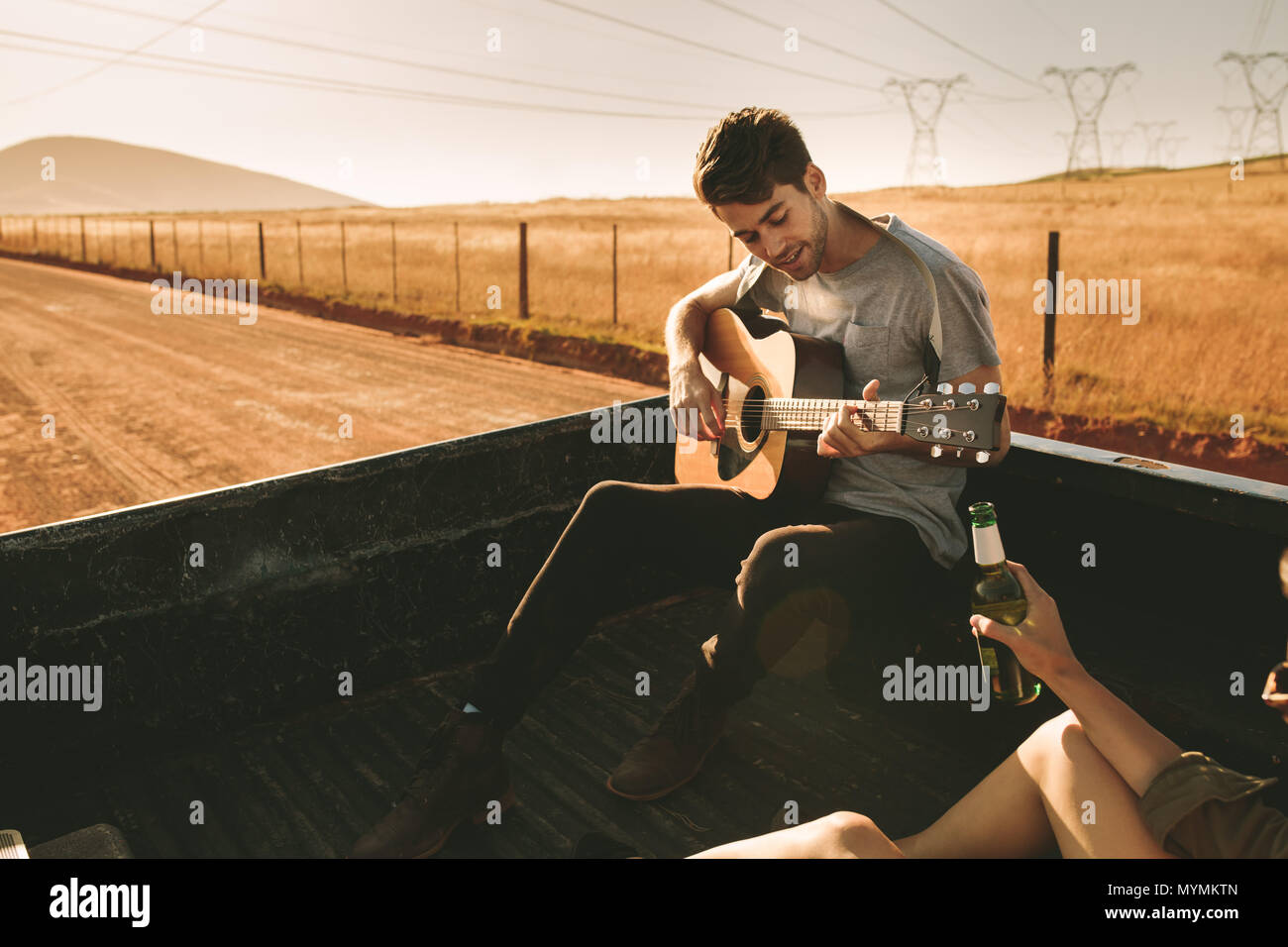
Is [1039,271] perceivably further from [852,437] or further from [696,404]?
[852,437]

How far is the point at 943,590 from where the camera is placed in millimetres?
2670

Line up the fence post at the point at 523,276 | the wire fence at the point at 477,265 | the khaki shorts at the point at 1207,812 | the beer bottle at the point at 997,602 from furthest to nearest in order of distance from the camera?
the wire fence at the point at 477,265 < the fence post at the point at 523,276 < the beer bottle at the point at 997,602 < the khaki shorts at the point at 1207,812

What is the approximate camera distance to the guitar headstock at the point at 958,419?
234 cm

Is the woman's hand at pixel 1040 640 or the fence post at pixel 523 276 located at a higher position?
the fence post at pixel 523 276

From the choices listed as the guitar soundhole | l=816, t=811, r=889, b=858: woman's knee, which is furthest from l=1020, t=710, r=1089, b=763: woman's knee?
the guitar soundhole

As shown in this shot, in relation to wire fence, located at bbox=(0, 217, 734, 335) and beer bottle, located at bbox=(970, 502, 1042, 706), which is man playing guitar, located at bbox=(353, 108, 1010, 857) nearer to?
beer bottle, located at bbox=(970, 502, 1042, 706)

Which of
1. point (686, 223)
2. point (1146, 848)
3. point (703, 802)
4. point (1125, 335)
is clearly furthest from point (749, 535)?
point (686, 223)

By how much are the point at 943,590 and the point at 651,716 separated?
0.91 m

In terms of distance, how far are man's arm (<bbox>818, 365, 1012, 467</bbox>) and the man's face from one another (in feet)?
1.66

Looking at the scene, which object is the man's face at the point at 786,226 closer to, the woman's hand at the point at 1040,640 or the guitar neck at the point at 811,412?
the guitar neck at the point at 811,412

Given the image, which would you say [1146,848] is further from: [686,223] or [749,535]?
[686,223]

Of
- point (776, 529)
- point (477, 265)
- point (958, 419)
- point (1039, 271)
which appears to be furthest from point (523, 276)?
point (958, 419)

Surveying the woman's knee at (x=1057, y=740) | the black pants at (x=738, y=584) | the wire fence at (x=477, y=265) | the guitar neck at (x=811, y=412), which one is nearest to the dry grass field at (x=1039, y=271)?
the wire fence at (x=477, y=265)
